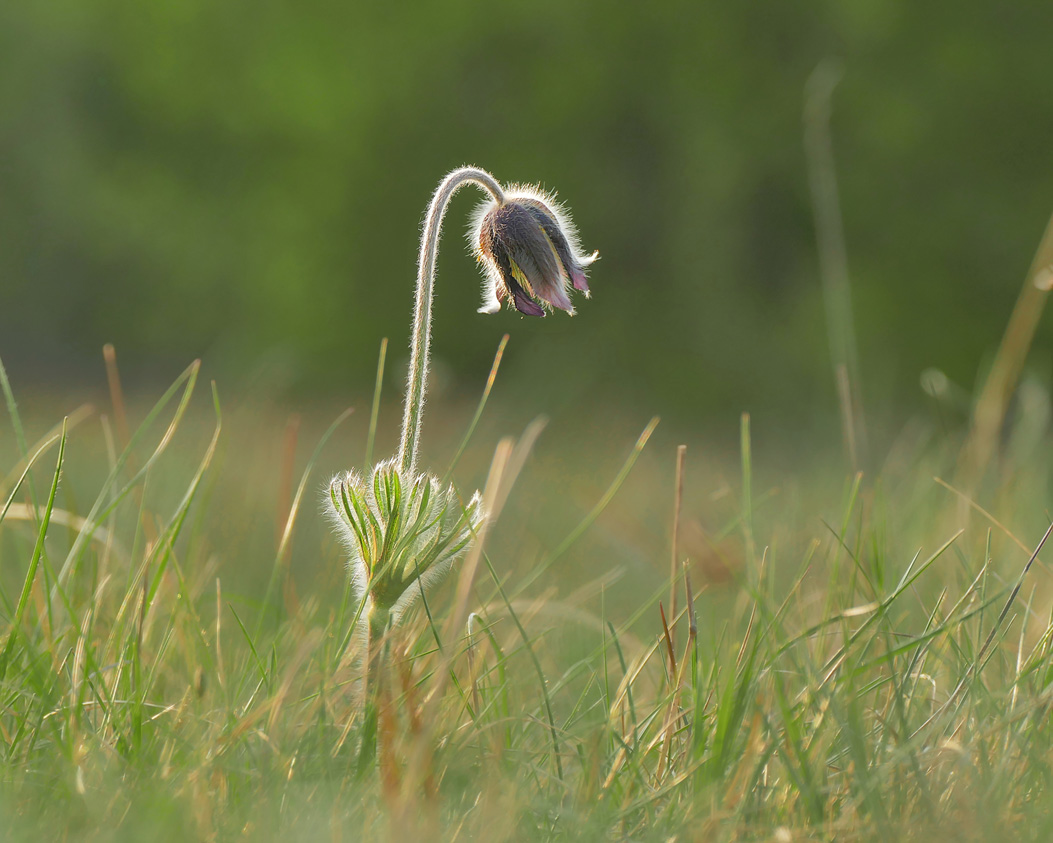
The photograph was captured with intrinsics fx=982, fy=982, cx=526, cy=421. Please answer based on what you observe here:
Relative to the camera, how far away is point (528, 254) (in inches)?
57.2

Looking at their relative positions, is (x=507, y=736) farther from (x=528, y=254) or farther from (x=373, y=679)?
(x=528, y=254)

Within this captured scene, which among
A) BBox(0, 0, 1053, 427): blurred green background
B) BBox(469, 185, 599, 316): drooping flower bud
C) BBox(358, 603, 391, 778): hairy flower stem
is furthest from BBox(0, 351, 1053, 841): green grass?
BBox(0, 0, 1053, 427): blurred green background

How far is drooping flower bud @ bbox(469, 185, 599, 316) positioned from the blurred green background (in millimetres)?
5575

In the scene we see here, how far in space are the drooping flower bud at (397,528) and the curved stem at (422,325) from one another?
0.04 metres

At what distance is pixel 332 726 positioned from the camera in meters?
1.00

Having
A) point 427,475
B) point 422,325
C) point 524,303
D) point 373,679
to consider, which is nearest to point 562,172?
point 524,303

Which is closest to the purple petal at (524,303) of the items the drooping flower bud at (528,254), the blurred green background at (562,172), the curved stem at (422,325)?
the drooping flower bud at (528,254)

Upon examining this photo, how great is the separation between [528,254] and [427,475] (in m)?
0.38

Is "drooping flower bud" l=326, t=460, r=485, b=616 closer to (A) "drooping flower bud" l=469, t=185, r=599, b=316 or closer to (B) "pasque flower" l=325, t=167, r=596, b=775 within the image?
(B) "pasque flower" l=325, t=167, r=596, b=775

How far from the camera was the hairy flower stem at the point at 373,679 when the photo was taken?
96 centimetres

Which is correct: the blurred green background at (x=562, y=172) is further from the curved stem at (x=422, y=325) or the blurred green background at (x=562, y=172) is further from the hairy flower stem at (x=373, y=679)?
the hairy flower stem at (x=373, y=679)

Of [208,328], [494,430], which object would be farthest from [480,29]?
[494,430]

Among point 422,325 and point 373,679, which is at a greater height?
point 422,325

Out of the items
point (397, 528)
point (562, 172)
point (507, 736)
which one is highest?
point (562, 172)
